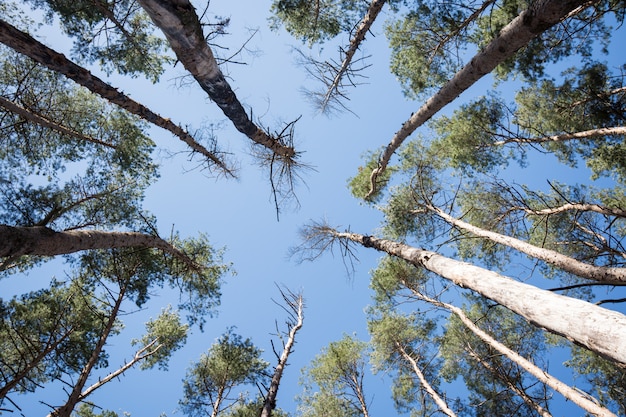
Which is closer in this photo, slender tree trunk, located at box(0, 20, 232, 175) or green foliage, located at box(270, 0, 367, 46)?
slender tree trunk, located at box(0, 20, 232, 175)

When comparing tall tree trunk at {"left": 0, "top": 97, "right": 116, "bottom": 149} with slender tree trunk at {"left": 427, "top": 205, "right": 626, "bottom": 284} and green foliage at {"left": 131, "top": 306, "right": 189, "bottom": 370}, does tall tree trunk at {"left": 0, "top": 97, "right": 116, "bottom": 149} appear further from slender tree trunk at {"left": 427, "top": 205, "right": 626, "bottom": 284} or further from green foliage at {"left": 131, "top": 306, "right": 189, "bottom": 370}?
slender tree trunk at {"left": 427, "top": 205, "right": 626, "bottom": 284}

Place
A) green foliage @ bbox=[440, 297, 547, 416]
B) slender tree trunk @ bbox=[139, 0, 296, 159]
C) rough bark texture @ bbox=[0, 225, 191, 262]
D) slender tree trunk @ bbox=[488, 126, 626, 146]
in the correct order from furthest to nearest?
1. green foliage @ bbox=[440, 297, 547, 416]
2. slender tree trunk @ bbox=[488, 126, 626, 146]
3. rough bark texture @ bbox=[0, 225, 191, 262]
4. slender tree trunk @ bbox=[139, 0, 296, 159]

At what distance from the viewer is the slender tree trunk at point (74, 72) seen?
3412mm

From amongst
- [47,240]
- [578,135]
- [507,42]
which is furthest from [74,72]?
[578,135]

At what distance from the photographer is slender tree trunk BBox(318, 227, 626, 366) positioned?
1755 mm

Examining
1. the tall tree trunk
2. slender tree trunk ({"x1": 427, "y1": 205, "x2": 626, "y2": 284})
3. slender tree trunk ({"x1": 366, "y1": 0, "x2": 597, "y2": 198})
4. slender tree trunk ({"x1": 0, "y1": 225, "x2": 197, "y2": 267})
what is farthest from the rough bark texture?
slender tree trunk ({"x1": 427, "y1": 205, "x2": 626, "y2": 284})

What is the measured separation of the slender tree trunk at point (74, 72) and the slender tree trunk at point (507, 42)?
13.3 ft

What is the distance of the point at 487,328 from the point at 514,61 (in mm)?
7824

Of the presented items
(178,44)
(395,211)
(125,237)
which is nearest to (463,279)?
(178,44)

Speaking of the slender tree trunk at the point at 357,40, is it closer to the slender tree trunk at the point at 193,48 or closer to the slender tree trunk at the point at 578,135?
the slender tree trunk at the point at 193,48

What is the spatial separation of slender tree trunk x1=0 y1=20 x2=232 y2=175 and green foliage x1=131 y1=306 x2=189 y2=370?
4.99 m

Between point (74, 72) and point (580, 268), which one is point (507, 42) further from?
point (74, 72)

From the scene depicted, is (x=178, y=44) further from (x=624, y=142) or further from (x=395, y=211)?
(x=624, y=142)

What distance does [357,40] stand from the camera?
19.2ft
